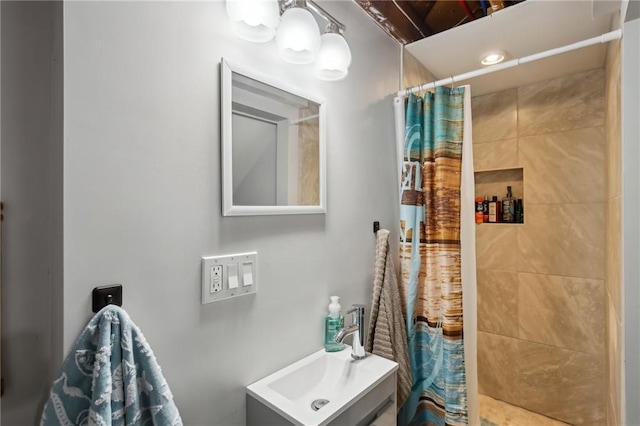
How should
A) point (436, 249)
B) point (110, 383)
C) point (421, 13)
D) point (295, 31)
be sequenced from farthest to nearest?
1. point (421, 13)
2. point (436, 249)
3. point (295, 31)
4. point (110, 383)

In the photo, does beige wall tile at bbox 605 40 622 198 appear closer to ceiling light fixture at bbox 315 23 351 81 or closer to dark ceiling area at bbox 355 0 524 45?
dark ceiling area at bbox 355 0 524 45

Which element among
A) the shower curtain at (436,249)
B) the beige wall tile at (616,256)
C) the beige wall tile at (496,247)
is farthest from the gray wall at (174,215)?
the beige wall tile at (496,247)

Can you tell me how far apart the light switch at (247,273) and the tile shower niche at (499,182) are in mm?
1995

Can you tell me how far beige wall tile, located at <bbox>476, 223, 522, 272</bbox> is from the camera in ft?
7.29

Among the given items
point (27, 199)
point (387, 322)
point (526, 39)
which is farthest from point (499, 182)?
point (27, 199)

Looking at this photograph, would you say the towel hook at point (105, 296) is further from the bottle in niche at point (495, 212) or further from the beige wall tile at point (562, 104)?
the beige wall tile at point (562, 104)

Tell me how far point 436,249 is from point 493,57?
122 centimetres

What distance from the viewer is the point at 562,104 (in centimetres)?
205

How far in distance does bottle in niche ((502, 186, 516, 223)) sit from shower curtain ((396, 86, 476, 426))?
919mm

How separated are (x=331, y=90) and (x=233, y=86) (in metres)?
0.51

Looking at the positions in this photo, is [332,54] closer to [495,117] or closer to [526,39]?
[526,39]

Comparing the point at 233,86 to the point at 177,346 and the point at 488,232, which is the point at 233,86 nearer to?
the point at 177,346

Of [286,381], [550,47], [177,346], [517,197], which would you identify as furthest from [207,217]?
[517,197]

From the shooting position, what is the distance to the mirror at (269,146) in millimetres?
980
